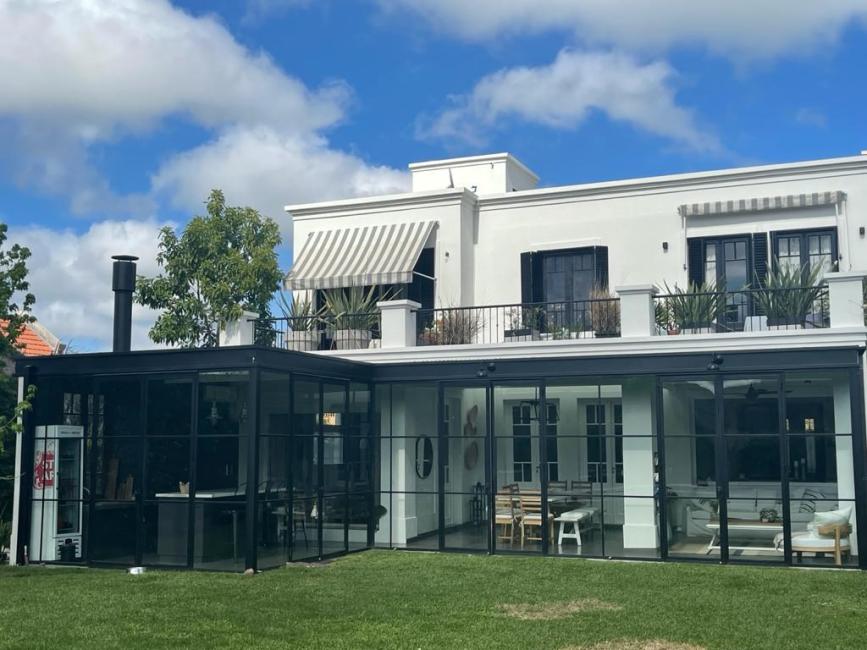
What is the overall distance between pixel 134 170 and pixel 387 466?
22.5 feet

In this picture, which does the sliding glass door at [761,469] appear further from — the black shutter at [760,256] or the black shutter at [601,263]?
the black shutter at [601,263]

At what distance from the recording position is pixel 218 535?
14.8 metres

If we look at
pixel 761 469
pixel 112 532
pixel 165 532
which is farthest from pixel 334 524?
pixel 761 469

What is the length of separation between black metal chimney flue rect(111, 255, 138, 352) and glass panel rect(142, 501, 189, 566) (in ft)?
12.4

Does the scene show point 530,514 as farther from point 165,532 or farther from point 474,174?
point 474,174

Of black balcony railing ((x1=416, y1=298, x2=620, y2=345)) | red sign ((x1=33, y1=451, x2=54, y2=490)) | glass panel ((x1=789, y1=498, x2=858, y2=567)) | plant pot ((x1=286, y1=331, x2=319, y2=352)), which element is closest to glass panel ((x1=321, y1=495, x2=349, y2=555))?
black balcony railing ((x1=416, y1=298, x2=620, y2=345))

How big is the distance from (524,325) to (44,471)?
8.90 meters

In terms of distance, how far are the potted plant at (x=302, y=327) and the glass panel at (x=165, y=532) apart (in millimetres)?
4681

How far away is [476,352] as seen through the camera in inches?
663

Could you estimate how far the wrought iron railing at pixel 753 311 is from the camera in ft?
52.4

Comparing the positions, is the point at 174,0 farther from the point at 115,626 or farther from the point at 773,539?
the point at 773,539

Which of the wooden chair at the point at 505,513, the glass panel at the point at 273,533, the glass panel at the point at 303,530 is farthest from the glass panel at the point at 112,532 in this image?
the wooden chair at the point at 505,513

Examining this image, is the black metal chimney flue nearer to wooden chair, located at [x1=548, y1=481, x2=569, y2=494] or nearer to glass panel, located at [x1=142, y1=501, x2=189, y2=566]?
glass panel, located at [x1=142, y1=501, x2=189, y2=566]

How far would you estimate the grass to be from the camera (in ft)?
31.8
